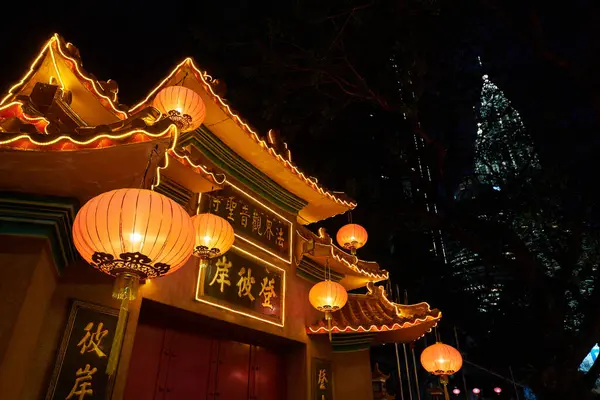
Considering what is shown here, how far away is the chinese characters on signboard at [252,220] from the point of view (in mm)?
5992

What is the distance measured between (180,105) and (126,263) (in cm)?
269

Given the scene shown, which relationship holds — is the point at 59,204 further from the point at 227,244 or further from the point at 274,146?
the point at 274,146

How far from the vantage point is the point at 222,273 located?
5668 mm

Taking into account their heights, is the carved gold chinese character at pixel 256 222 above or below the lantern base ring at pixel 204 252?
above

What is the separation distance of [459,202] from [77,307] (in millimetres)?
9056

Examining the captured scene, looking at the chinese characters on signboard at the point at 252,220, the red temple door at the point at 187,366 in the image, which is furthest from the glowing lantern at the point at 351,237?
the red temple door at the point at 187,366

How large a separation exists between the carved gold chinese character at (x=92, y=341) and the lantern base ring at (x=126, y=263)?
1.24 meters

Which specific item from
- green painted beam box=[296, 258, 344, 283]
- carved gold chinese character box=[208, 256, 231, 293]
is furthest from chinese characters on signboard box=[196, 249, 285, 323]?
green painted beam box=[296, 258, 344, 283]

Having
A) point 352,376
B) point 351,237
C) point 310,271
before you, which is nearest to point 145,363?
point 310,271

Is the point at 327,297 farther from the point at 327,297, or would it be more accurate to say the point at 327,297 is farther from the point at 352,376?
the point at 352,376

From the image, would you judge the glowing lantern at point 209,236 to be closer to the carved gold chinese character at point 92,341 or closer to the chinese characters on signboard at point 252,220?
the chinese characters on signboard at point 252,220

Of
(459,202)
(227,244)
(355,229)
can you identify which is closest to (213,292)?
(227,244)

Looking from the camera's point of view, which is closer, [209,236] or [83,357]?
[83,357]

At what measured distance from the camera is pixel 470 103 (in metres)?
10.4
